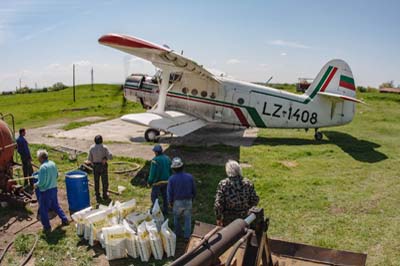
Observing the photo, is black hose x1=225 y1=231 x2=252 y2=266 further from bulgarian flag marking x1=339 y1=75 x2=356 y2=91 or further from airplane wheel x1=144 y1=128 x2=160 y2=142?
bulgarian flag marking x1=339 y1=75 x2=356 y2=91

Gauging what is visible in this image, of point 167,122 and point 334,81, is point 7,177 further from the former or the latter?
point 334,81

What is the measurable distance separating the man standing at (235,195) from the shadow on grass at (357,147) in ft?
27.7

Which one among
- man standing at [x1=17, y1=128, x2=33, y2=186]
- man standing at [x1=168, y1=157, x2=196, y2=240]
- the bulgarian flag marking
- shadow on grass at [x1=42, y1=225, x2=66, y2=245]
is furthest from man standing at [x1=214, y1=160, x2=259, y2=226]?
the bulgarian flag marking

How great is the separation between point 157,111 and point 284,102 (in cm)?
541

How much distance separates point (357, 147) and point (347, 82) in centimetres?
335

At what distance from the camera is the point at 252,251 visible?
3.74 meters

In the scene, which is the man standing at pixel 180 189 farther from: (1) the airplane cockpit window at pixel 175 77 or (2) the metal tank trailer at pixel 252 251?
(1) the airplane cockpit window at pixel 175 77

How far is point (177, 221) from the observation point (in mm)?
6543

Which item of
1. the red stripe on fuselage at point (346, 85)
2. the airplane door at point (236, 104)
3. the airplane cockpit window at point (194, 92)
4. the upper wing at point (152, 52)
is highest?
the upper wing at point (152, 52)

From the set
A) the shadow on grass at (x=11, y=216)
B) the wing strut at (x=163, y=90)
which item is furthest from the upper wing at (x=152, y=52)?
the shadow on grass at (x=11, y=216)

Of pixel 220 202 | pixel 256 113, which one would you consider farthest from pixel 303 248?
pixel 256 113

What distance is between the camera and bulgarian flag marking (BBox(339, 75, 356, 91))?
15.9m

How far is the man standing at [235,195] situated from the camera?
5.07m

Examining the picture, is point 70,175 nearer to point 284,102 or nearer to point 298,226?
point 298,226
